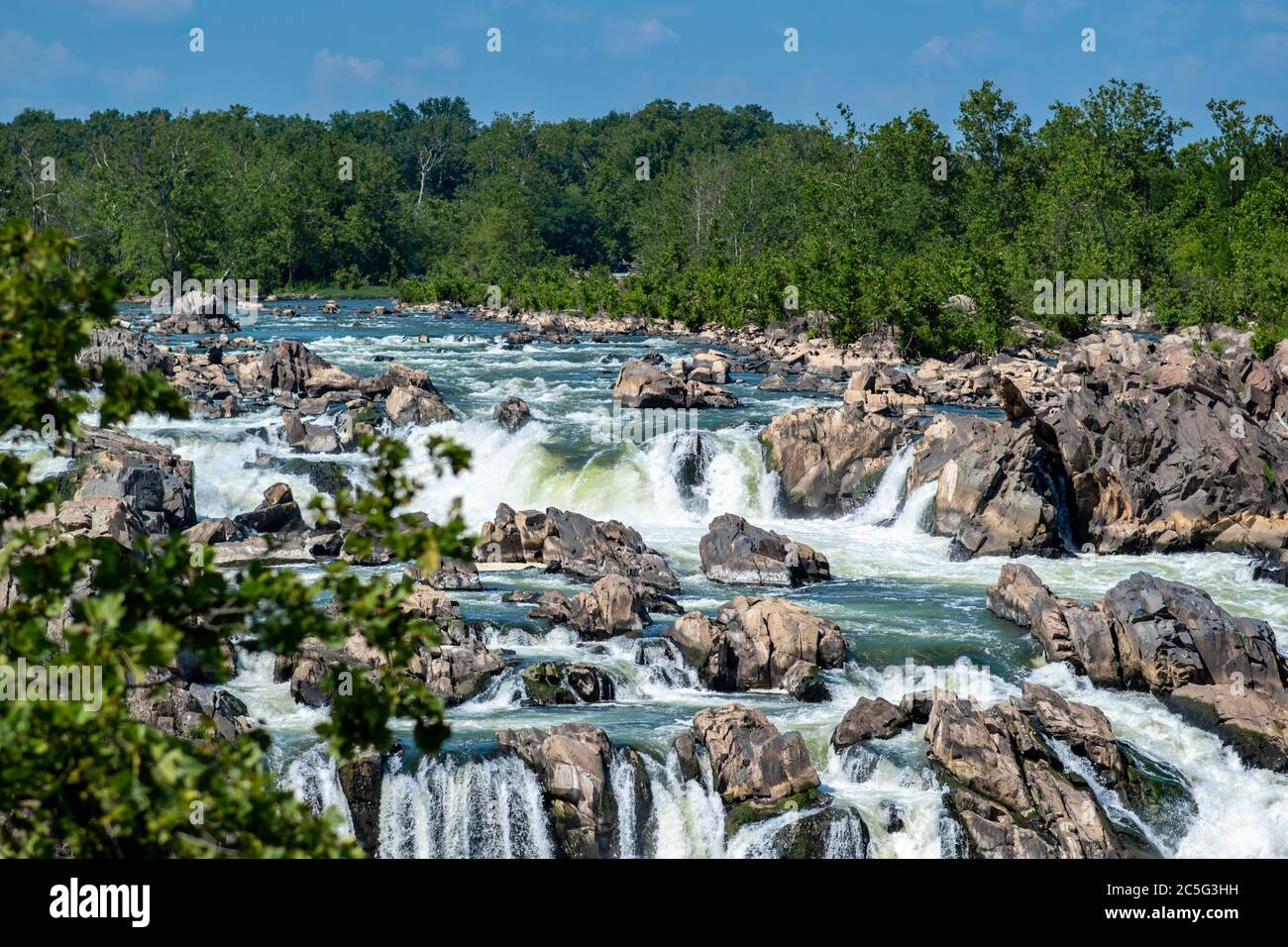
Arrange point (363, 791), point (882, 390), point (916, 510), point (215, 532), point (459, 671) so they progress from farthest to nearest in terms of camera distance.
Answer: point (882, 390), point (916, 510), point (215, 532), point (459, 671), point (363, 791)

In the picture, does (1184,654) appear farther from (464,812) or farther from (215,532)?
(215,532)

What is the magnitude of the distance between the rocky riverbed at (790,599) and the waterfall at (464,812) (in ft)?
0.12

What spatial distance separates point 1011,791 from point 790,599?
923 cm

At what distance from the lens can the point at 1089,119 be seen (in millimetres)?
100625

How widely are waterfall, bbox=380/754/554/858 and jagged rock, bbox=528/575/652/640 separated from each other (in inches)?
228

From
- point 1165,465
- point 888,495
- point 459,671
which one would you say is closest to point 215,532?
point 459,671

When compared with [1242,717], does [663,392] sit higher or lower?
higher

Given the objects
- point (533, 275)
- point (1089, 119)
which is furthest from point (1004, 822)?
point (1089, 119)

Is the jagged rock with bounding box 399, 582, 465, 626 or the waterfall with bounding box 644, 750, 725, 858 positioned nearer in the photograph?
the waterfall with bounding box 644, 750, 725, 858

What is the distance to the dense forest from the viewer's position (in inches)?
2613

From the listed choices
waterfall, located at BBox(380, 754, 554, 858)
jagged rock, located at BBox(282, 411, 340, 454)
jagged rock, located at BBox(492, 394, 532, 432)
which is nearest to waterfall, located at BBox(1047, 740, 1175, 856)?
waterfall, located at BBox(380, 754, 554, 858)

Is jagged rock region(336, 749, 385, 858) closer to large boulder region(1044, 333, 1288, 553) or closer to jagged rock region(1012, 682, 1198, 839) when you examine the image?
jagged rock region(1012, 682, 1198, 839)

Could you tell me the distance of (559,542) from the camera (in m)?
28.7
